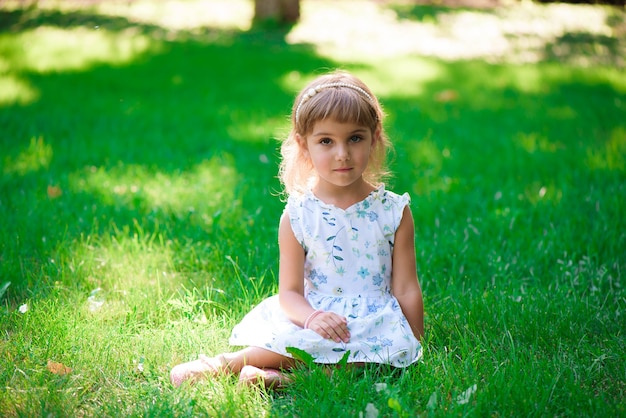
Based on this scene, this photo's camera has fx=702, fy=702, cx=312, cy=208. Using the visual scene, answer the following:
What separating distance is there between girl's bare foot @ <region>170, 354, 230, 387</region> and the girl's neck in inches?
28.6

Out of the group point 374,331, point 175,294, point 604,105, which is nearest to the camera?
point 374,331

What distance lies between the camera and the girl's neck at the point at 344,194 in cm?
274

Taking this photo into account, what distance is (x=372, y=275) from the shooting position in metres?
2.69

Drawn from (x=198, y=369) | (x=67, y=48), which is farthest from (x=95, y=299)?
(x=67, y=48)

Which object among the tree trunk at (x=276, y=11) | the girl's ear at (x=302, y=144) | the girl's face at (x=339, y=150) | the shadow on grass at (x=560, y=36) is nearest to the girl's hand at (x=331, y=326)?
the girl's face at (x=339, y=150)

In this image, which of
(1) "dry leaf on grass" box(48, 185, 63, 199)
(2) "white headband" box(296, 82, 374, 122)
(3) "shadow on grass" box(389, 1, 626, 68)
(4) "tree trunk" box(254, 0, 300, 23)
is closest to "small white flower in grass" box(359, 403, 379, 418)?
(2) "white headband" box(296, 82, 374, 122)

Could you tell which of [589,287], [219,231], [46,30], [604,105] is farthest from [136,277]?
[46,30]

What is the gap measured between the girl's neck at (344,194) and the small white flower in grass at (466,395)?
0.84 meters

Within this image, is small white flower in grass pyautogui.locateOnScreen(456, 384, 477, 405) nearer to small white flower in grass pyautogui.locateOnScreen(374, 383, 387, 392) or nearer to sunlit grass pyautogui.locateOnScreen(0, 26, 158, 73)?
small white flower in grass pyautogui.locateOnScreen(374, 383, 387, 392)

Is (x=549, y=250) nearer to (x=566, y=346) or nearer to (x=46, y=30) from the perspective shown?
(x=566, y=346)

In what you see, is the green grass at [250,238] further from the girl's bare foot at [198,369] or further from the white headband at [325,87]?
the white headband at [325,87]

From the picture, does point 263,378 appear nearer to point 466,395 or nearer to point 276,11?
point 466,395

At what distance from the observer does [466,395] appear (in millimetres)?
2250

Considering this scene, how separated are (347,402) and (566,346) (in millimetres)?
945
